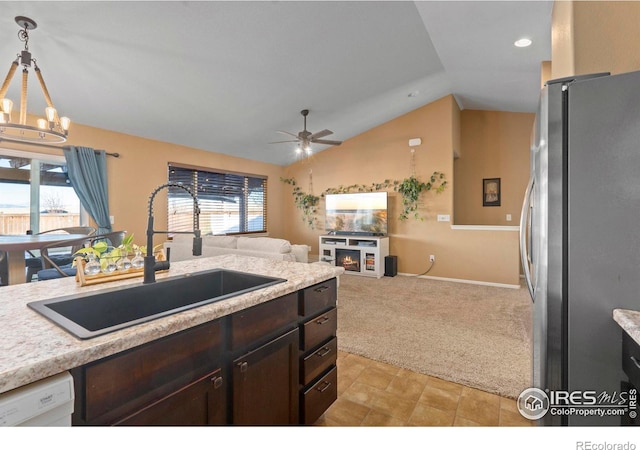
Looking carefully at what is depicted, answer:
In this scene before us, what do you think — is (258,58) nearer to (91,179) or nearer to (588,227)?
(91,179)

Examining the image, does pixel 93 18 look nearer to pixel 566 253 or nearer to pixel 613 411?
pixel 566 253

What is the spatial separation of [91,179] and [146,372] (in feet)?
13.7

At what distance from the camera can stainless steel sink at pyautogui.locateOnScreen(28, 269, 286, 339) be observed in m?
1.04

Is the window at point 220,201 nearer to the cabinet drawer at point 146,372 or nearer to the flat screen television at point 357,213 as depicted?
the flat screen television at point 357,213

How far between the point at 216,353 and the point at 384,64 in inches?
163

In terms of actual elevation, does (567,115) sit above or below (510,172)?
below

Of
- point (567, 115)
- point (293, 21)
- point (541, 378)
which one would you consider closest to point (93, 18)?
point (293, 21)

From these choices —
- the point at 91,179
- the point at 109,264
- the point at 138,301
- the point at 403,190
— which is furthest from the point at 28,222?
the point at 403,190

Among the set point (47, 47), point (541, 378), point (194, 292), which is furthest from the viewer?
point (47, 47)

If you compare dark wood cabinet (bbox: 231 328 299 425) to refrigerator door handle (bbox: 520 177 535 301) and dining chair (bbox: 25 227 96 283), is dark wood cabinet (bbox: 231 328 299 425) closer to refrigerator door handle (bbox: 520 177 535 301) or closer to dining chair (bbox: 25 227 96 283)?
refrigerator door handle (bbox: 520 177 535 301)

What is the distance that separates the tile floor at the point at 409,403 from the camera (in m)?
1.78

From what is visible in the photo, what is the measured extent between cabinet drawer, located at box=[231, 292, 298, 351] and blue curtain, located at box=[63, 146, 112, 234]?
394 centimetres

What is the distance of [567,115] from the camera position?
3.73 ft

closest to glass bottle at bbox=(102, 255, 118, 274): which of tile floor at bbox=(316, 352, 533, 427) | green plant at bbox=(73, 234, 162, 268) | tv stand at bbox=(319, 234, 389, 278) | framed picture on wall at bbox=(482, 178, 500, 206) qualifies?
green plant at bbox=(73, 234, 162, 268)
